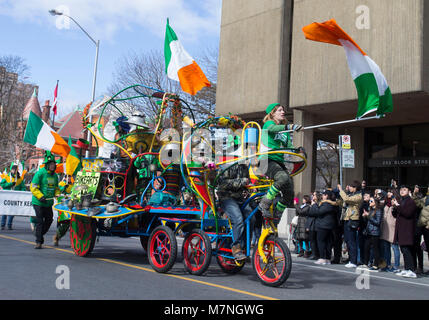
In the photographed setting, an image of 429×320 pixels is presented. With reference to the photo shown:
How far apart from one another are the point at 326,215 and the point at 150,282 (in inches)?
240

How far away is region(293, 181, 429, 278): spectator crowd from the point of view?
9.90 m

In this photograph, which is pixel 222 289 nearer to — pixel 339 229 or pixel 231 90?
pixel 339 229

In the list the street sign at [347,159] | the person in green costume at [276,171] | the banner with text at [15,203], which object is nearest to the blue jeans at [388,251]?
the street sign at [347,159]

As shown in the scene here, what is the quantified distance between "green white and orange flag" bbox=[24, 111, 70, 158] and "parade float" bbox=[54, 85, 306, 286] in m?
1.24

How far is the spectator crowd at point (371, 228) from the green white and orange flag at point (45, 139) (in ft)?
21.3

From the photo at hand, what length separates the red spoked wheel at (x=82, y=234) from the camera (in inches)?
341

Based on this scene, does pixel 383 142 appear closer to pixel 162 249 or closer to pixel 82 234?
pixel 82 234

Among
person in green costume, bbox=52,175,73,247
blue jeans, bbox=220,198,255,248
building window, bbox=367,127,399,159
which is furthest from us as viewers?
building window, bbox=367,127,399,159

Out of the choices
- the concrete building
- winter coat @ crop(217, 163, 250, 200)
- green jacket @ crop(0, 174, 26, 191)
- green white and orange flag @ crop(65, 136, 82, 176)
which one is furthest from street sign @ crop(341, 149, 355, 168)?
green jacket @ crop(0, 174, 26, 191)

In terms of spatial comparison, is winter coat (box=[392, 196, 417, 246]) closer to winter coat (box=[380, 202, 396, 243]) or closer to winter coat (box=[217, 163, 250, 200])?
winter coat (box=[380, 202, 396, 243])

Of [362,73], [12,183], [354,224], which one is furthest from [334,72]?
[12,183]

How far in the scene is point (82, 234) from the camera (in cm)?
891

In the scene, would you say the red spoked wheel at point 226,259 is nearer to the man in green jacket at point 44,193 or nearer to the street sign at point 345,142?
the man in green jacket at point 44,193

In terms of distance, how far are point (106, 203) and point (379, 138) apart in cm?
1818
